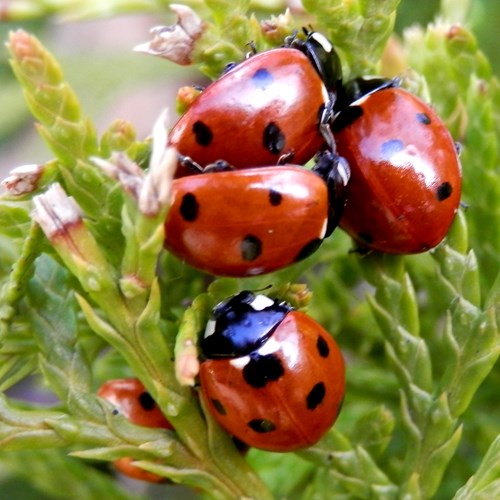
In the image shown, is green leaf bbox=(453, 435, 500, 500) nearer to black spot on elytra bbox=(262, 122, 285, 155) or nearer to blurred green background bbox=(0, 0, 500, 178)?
black spot on elytra bbox=(262, 122, 285, 155)

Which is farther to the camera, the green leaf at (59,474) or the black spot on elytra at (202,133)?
the green leaf at (59,474)

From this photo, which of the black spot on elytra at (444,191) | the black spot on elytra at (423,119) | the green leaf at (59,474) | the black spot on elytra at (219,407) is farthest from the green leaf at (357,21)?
the green leaf at (59,474)

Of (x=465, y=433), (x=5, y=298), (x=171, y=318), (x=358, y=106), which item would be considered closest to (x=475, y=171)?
(x=358, y=106)

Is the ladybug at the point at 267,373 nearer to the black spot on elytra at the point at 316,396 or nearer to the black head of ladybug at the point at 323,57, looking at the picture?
the black spot on elytra at the point at 316,396

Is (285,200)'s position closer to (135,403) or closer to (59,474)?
(135,403)

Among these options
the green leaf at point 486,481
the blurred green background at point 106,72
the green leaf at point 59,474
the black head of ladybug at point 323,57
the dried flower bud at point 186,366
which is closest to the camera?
the dried flower bud at point 186,366

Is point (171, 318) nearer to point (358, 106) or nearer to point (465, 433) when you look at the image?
point (358, 106)
